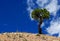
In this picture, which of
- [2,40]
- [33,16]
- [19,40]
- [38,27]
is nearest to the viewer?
[2,40]

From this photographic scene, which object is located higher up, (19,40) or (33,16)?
(33,16)

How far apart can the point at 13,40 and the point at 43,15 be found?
119ft

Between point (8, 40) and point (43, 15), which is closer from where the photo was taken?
point (8, 40)

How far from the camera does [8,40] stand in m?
37.4

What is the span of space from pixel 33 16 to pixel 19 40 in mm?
38891

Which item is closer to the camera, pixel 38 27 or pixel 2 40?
pixel 2 40

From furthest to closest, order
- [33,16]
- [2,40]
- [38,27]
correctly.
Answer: [33,16] < [38,27] < [2,40]

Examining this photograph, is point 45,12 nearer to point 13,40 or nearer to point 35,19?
point 35,19

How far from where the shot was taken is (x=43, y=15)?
73.4 meters

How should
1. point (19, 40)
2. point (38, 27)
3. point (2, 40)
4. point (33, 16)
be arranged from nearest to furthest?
point (2, 40), point (19, 40), point (38, 27), point (33, 16)

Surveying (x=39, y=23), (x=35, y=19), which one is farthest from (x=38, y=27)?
(x=35, y=19)

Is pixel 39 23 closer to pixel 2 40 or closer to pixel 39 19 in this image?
pixel 39 19

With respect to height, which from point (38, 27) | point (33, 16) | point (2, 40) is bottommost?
point (2, 40)

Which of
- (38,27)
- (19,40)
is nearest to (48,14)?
(38,27)
